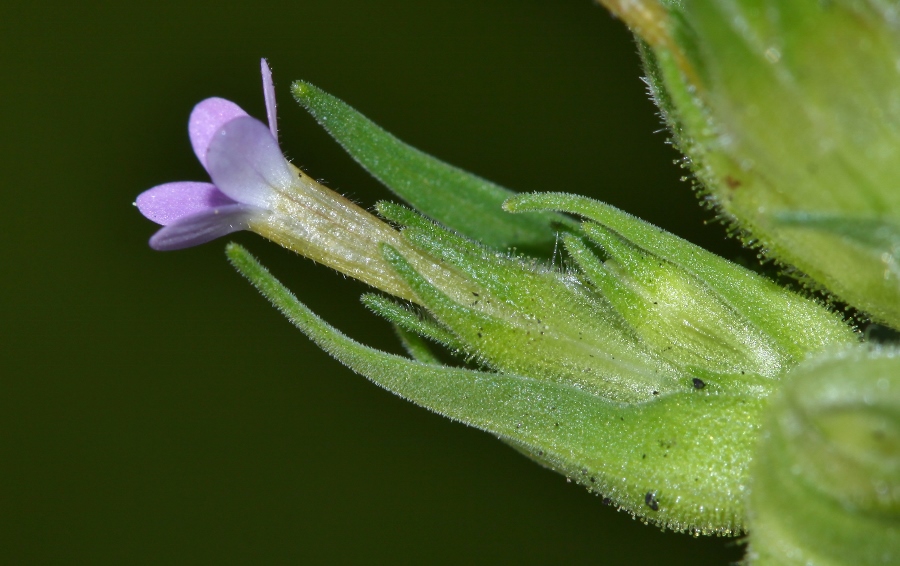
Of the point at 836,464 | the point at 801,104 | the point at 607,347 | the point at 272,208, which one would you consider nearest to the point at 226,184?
the point at 272,208

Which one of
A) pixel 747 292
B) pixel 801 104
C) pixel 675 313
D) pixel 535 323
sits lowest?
pixel 535 323

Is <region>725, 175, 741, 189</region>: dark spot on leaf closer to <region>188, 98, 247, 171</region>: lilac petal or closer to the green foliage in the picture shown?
the green foliage

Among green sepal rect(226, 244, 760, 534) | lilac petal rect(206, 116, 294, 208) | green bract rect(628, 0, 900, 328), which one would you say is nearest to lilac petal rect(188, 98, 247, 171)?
lilac petal rect(206, 116, 294, 208)

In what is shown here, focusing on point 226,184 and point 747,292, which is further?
point 226,184

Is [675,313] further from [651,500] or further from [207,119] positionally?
[207,119]

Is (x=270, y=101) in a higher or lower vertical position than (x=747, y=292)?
lower

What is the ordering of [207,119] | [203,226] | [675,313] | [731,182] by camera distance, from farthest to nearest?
[207,119]
[203,226]
[675,313]
[731,182]

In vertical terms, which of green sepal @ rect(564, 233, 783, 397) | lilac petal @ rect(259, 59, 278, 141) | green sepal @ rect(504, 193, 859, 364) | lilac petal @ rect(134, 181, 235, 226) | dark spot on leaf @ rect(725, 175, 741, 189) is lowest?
lilac petal @ rect(134, 181, 235, 226)
